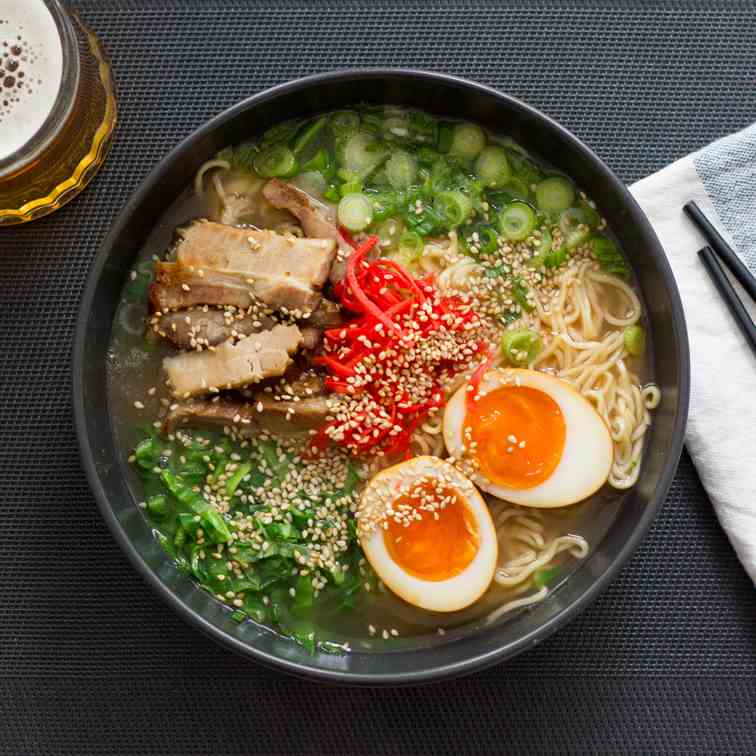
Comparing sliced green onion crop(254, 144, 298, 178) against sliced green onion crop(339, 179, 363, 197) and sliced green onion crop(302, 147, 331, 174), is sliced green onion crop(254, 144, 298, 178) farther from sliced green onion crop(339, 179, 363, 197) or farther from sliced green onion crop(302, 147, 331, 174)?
sliced green onion crop(339, 179, 363, 197)

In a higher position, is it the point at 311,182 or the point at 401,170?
the point at 401,170

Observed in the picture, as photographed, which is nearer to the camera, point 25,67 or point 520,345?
point 25,67

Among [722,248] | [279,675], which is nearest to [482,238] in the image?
[722,248]

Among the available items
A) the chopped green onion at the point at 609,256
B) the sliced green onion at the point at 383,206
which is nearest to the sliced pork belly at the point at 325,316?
the sliced green onion at the point at 383,206

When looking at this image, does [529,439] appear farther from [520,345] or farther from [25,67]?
[25,67]

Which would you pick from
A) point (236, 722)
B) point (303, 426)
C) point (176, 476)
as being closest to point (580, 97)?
point (303, 426)

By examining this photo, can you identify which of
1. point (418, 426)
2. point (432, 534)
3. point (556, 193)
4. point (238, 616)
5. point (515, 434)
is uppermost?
point (556, 193)

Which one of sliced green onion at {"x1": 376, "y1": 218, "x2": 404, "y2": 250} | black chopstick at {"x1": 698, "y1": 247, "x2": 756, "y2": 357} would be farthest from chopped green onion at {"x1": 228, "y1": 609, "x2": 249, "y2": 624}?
black chopstick at {"x1": 698, "y1": 247, "x2": 756, "y2": 357}
